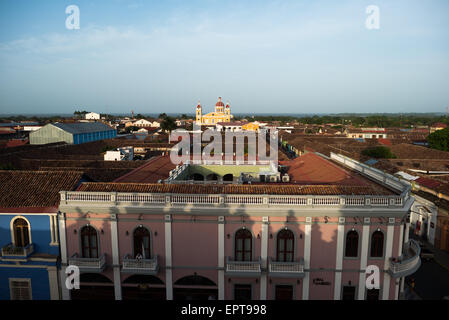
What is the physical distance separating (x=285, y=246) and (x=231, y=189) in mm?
3873

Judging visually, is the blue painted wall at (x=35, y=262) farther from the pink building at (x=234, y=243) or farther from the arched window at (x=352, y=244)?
the arched window at (x=352, y=244)

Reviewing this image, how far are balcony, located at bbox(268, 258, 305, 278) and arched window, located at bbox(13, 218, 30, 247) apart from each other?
1219 centimetres

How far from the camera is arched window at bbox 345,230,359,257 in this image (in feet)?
47.6

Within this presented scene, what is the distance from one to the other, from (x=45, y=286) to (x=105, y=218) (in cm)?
475

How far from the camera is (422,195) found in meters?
26.2

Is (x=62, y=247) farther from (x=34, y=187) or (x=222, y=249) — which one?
(x=222, y=249)

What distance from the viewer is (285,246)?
14719 mm

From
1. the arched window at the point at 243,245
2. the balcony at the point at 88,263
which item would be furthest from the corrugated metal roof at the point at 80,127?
the arched window at the point at 243,245

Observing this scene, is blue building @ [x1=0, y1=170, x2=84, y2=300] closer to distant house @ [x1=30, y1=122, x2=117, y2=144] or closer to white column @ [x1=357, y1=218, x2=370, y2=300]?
white column @ [x1=357, y1=218, x2=370, y2=300]

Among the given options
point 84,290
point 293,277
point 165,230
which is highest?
point 165,230

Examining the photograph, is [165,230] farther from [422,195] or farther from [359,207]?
[422,195]

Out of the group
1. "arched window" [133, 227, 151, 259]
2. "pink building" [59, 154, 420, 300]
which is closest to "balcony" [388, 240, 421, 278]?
"pink building" [59, 154, 420, 300]
